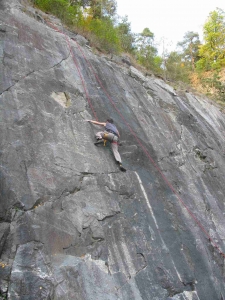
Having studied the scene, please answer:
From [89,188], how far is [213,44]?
82.9 ft

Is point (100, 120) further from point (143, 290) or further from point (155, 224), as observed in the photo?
point (143, 290)

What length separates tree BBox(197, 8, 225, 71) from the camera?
2614cm

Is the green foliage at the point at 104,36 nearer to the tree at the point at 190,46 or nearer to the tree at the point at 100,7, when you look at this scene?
the tree at the point at 100,7

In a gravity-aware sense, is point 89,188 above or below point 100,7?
below

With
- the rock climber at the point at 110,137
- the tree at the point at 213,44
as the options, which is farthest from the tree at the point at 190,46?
the rock climber at the point at 110,137

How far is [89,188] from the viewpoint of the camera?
6578 mm

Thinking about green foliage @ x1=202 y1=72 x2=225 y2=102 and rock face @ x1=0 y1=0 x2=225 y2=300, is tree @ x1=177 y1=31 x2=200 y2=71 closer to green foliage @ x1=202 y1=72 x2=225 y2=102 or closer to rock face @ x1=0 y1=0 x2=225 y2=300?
green foliage @ x1=202 y1=72 x2=225 y2=102

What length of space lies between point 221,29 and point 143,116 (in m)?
22.0

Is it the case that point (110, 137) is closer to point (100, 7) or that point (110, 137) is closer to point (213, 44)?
point (100, 7)

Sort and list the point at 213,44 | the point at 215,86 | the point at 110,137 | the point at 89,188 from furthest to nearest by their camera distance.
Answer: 1. the point at 213,44
2. the point at 215,86
3. the point at 110,137
4. the point at 89,188

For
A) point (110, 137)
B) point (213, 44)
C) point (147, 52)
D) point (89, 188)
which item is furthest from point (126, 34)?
point (89, 188)

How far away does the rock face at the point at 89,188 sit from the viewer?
5.26 metres

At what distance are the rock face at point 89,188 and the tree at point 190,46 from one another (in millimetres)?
22211

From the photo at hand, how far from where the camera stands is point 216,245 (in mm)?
7523
